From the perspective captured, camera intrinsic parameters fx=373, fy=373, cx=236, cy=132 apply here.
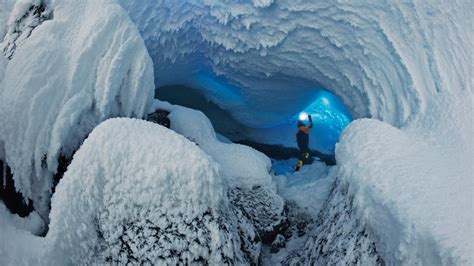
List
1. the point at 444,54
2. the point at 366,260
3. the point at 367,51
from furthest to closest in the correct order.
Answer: the point at 367,51 → the point at 444,54 → the point at 366,260

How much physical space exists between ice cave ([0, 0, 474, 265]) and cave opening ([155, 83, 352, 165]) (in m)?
2.25

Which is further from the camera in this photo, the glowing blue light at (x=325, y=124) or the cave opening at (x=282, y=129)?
the glowing blue light at (x=325, y=124)

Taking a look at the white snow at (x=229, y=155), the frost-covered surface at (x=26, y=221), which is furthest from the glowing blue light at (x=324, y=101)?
the frost-covered surface at (x=26, y=221)

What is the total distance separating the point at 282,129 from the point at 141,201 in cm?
520

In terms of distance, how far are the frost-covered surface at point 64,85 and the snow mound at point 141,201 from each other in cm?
43

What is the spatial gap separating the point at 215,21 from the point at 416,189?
328cm

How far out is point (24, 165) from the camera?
2.44 metres

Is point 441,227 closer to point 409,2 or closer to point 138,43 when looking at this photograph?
point 409,2

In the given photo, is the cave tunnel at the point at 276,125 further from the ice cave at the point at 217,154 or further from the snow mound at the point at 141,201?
the snow mound at the point at 141,201

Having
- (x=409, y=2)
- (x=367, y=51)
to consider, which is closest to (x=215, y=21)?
(x=367, y=51)

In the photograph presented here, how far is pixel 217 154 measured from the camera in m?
3.74

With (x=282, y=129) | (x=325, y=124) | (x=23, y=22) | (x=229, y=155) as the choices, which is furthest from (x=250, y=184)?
(x=325, y=124)

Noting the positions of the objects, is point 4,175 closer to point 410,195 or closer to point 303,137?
point 410,195

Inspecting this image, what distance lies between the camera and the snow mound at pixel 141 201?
2225 mm
